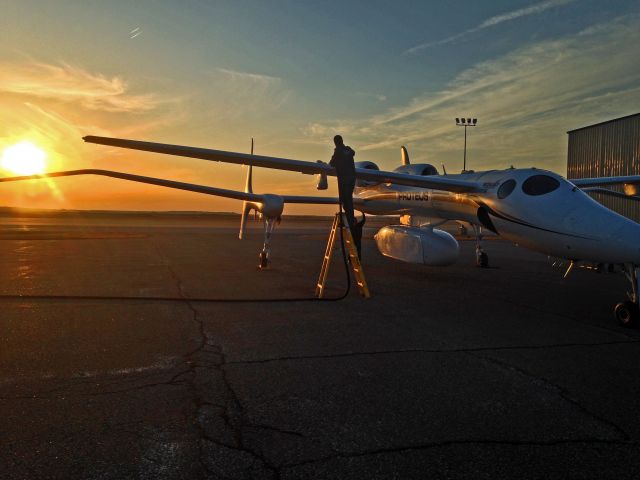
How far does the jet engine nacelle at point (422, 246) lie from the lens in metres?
11.9

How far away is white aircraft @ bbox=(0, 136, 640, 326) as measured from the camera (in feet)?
25.2

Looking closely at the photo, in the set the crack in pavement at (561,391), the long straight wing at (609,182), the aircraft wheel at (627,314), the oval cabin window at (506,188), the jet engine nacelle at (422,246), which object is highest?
the long straight wing at (609,182)

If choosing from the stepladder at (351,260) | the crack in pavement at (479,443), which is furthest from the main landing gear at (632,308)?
the crack in pavement at (479,443)

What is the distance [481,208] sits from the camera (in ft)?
35.7

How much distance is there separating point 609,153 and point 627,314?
90.3 feet

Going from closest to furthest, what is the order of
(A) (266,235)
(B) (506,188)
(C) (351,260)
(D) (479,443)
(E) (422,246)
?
(D) (479,443) → (B) (506,188) → (C) (351,260) → (E) (422,246) → (A) (266,235)

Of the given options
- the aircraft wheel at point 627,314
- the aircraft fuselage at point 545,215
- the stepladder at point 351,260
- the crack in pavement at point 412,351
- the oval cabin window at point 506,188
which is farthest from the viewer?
the oval cabin window at point 506,188

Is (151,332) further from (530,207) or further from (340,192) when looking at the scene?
(530,207)

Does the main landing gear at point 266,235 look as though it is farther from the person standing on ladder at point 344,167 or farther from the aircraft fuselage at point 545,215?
the aircraft fuselage at point 545,215

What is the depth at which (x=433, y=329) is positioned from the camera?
7000mm

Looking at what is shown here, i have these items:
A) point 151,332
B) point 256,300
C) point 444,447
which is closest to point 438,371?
point 444,447

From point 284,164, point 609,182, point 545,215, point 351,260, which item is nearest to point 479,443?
point 545,215

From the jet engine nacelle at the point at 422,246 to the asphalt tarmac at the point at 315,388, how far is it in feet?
8.06

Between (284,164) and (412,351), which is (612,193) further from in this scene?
(412,351)
